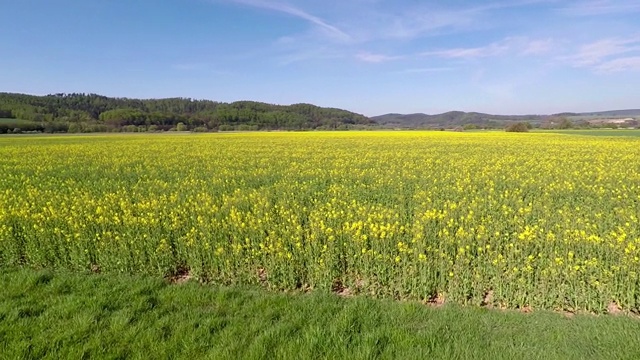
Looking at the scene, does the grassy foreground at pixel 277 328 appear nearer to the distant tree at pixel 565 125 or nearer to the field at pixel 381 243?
the field at pixel 381 243

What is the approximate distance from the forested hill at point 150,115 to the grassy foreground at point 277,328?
89843 mm

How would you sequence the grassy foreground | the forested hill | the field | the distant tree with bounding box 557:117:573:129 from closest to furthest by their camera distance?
the grassy foreground, the field, the distant tree with bounding box 557:117:573:129, the forested hill

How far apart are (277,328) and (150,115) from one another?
11145 centimetres

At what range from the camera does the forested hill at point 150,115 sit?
91562 mm

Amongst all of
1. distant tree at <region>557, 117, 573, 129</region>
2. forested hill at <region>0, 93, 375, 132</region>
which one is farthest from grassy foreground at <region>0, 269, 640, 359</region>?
distant tree at <region>557, 117, 573, 129</region>

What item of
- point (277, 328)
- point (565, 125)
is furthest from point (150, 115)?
point (277, 328)

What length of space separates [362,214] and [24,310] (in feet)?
18.5

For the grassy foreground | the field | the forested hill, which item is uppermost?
the forested hill

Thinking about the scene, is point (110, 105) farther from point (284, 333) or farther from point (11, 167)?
point (284, 333)

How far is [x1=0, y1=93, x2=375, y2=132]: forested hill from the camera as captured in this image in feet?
300

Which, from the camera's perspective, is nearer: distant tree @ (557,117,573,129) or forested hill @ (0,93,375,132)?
distant tree @ (557,117,573,129)

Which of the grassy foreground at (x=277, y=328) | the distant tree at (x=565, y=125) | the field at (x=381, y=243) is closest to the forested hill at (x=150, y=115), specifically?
the distant tree at (x=565, y=125)

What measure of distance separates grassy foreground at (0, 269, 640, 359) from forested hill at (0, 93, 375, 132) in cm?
8984

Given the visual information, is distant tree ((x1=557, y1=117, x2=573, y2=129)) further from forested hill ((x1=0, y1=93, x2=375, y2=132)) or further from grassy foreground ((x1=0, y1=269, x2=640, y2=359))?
grassy foreground ((x1=0, y1=269, x2=640, y2=359))
